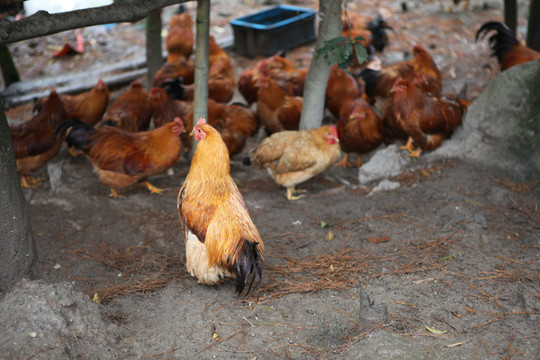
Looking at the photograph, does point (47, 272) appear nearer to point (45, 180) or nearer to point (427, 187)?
point (45, 180)

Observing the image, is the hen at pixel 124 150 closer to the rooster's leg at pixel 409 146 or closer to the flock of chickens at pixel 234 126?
the flock of chickens at pixel 234 126

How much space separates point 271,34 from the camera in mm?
10703

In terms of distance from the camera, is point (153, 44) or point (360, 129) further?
point (153, 44)

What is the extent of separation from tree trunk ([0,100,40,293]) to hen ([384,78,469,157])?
4852 millimetres

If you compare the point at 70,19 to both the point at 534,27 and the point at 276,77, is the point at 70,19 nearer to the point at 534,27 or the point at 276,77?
the point at 276,77

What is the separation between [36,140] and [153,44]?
3.03 m

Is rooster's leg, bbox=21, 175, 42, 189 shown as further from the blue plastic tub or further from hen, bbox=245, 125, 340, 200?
the blue plastic tub

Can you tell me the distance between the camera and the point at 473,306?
3670mm

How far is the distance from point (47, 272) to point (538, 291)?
4368mm

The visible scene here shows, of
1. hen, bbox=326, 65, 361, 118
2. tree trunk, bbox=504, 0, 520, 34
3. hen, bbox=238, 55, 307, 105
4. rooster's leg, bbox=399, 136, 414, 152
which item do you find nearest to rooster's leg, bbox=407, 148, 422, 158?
rooster's leg, bbox=399, 136, 414, 152

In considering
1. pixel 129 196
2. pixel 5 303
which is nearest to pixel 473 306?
pixel 5 303

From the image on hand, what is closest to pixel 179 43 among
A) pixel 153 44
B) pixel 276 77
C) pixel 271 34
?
pixel 153 44

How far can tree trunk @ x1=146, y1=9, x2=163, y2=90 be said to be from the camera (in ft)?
26.2

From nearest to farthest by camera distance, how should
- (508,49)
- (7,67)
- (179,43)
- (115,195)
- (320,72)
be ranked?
(320,72)
(115,195)
(508,49)
(7,67)
(179,43)
